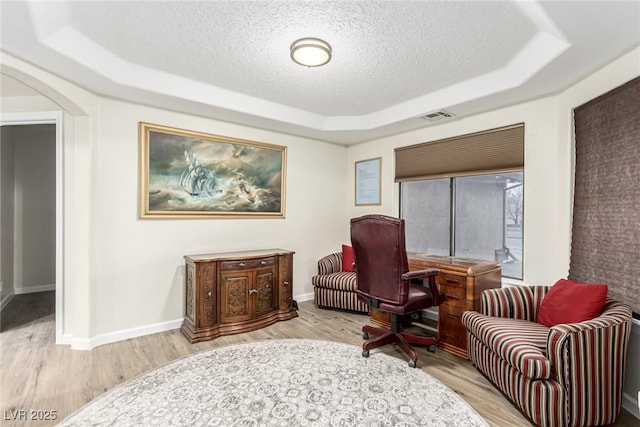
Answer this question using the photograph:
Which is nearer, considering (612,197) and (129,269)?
(612,197)

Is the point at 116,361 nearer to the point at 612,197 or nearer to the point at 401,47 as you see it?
the point at 401,47

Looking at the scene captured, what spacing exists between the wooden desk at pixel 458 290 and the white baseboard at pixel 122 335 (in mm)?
2886

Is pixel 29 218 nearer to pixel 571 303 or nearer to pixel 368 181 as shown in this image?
pixel 368 181

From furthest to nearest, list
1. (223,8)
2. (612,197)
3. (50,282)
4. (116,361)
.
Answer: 1. (50,282)
2. (116,361)
3. (612,197)
4. (223,8)

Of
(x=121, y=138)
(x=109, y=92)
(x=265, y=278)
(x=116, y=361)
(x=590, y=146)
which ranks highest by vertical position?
(x=109, y=92)

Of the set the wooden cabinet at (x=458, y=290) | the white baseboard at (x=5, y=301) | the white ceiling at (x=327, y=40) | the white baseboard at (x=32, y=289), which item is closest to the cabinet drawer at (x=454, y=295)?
the wooden cabinet at (x=458, y=290)

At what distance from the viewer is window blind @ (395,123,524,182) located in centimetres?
332

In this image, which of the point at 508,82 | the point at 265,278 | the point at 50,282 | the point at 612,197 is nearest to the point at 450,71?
the point at 508,82

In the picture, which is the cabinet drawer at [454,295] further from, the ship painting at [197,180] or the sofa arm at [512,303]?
the ship painting at [197,180]

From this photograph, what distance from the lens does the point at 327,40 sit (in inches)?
93.8

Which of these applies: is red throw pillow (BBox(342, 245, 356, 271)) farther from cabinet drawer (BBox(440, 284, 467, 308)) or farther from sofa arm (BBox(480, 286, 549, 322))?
sofa arm (BBox(480, 286, 549, 322))

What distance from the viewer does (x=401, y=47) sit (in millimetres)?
2480

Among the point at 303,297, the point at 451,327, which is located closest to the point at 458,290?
the point at 451,327

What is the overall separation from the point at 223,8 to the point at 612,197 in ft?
10.1
